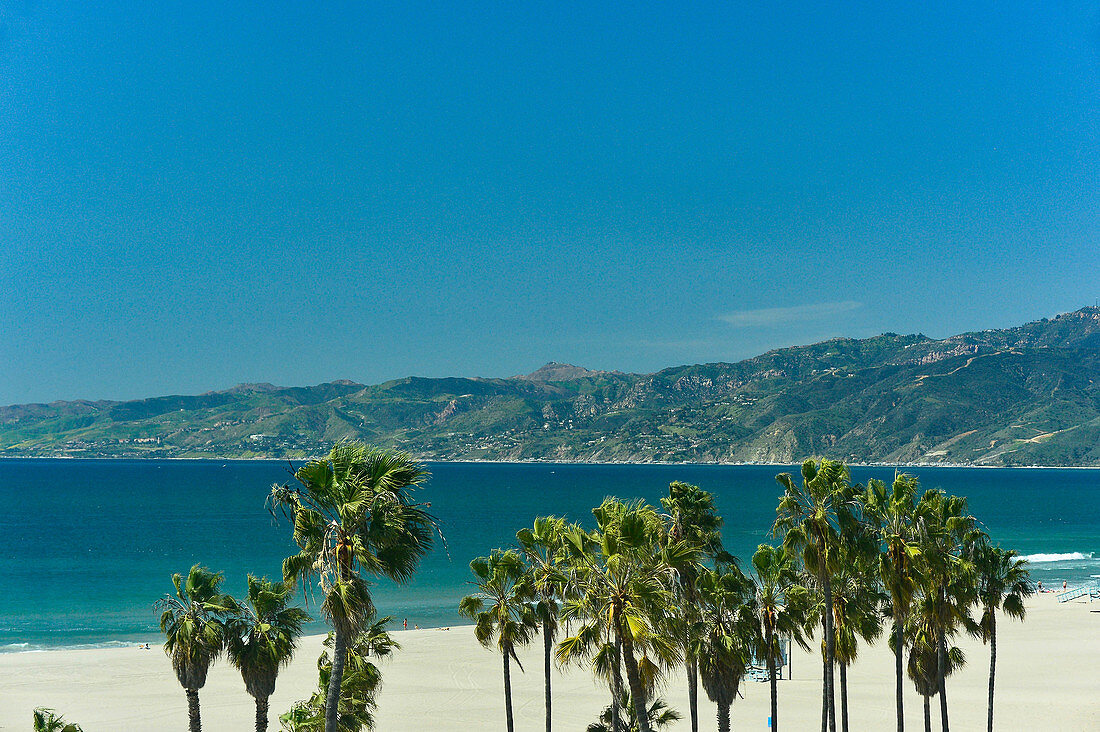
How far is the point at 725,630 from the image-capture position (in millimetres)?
22969

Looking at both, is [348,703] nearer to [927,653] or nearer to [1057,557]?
[927,653]

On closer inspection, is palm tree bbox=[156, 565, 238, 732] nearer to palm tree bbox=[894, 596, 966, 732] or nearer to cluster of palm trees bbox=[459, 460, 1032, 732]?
cluster of palm trees bbox=[459, 460, 1032, 732]

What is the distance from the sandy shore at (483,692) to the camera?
136 ft

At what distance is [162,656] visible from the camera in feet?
186

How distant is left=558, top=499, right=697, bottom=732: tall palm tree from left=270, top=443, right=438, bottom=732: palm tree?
3128 millimetres

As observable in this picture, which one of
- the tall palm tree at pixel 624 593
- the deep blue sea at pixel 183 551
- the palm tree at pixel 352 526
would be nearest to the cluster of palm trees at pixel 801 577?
the tall palm tree at pixel 624 593

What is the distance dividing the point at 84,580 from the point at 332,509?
9123cm

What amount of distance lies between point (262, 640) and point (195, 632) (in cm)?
181

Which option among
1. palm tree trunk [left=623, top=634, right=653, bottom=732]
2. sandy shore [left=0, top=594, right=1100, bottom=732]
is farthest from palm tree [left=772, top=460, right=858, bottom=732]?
sandy shore [left=0, top=594, right=1100, bottom=732]

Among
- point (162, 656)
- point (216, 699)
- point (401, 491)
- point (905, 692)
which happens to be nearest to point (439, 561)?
point (162, 656)

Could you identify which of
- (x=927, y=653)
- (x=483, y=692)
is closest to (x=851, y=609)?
(x=927, y=653)

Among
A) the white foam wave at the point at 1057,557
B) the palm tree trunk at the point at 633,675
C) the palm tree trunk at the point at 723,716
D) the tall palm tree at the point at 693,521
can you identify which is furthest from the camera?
the white foam wave at the point at 1057,557

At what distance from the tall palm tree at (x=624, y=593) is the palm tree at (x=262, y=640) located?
11104 millimetres

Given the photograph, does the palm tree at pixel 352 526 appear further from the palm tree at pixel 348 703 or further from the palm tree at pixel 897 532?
the palm tree at pixel 897 532
